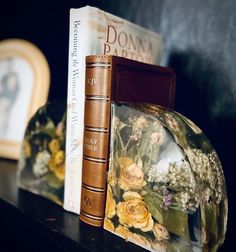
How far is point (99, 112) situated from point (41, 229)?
25cm

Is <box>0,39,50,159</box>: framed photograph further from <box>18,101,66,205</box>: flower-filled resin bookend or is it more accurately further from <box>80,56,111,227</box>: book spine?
<box>80,56,111,227</box>: book spine

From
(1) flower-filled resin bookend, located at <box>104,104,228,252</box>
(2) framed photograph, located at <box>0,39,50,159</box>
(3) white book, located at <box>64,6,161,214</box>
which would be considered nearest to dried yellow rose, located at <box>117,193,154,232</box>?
(1) flower-filled resin bookend, located at <box>104,104,228,252</box>

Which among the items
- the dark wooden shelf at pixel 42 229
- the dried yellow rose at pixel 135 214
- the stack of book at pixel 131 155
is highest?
the stack of book at pixel 131 155

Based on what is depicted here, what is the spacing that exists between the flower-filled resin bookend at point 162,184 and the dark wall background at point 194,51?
0.14 metres

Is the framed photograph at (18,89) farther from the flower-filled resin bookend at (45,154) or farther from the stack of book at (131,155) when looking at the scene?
the stack of book at (131,155)

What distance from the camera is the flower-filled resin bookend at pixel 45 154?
68 cm

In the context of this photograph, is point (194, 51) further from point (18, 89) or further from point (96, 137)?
point (18, 89)

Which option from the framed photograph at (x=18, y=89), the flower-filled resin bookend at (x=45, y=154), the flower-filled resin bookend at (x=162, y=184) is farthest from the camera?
the framed photograph at (x=18, y=89)

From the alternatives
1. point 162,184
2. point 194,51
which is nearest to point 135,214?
point 162,184

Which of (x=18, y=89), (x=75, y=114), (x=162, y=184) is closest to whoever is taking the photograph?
(x=162, y=184)

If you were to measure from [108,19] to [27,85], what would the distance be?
420 mm

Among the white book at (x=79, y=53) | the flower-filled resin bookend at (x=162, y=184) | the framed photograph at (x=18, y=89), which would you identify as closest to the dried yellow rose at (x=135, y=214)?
the flower-filled resin bookend at (x=162, y=184)

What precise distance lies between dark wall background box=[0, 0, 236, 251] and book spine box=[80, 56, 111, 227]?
26 centimetres

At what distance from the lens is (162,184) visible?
47 cm
